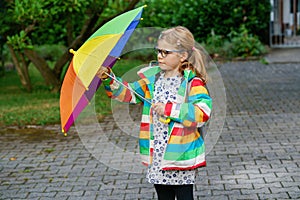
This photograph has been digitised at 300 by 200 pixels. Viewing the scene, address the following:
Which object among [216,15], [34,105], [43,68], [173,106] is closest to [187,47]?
[173,106]

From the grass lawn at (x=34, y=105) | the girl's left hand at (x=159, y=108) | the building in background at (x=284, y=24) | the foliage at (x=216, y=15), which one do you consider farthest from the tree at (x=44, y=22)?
the building in background at (x=284, y=24)

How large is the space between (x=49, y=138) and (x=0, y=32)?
11.5 ft

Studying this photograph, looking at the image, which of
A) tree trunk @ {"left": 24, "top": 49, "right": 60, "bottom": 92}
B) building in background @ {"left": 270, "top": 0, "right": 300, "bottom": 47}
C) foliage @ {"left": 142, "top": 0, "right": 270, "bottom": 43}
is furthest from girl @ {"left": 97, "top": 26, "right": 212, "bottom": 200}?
building in background @ {"left": 270, "top": 0, "right": 300, "bottom": 47}

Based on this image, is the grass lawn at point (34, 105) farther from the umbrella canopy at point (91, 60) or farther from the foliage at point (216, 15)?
the foliage at point (216, 15)

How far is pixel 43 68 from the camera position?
11.3 meters

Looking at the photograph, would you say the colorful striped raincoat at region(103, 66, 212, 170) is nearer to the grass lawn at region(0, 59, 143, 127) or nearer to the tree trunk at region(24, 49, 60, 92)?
the grass lawn at region(0, 59, 143, 127)

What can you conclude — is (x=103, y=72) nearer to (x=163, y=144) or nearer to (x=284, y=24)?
(x=163, y=144)

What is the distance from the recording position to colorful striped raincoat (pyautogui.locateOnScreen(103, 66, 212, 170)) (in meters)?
3.39

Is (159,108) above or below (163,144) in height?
above

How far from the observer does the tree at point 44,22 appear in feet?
29.8

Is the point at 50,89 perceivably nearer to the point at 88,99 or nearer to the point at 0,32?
the point at 0,32

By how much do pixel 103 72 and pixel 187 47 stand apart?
54 centimetres

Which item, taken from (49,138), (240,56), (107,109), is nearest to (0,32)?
(107,109)

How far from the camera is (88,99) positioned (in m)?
3.72
